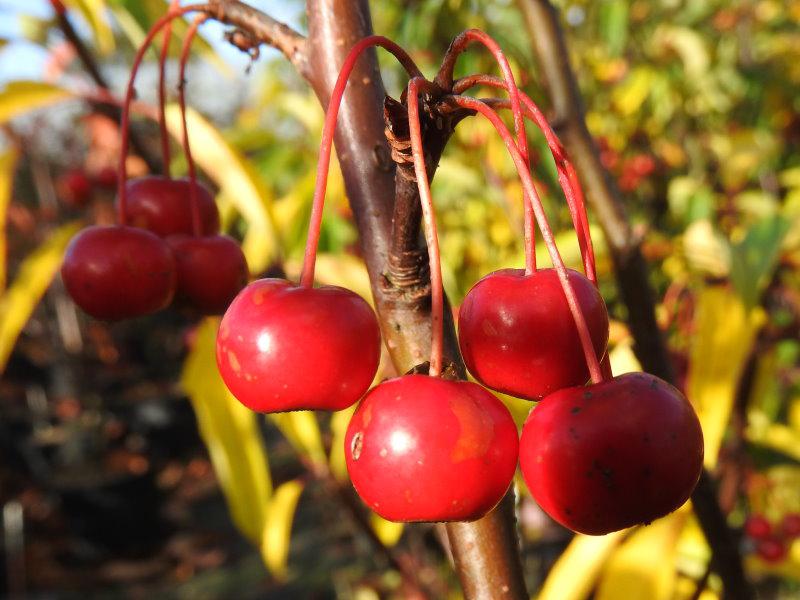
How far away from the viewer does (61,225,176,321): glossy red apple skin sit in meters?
0.65

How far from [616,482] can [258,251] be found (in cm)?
116

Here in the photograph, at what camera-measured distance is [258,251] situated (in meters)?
1.46

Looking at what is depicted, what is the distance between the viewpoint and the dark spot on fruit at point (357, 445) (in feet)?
1.42

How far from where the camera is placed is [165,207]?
2.50 feet

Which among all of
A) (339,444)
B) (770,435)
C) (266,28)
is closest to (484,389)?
(266,28)

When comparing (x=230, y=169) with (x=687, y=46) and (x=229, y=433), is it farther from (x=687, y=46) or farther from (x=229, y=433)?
(x=687, y=46)

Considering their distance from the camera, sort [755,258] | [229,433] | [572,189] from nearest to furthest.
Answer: [572,189] → [755,258] → [229,433]

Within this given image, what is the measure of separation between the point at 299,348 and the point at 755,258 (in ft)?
2.77

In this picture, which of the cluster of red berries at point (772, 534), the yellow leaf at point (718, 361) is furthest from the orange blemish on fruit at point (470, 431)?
the cluster of red berries at point (772, 534)

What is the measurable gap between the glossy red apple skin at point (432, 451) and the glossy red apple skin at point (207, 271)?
31 centimetres

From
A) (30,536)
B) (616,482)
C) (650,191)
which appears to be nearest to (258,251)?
(616,482)

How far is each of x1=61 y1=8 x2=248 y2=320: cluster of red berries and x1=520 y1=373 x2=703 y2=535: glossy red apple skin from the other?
0.39 meters

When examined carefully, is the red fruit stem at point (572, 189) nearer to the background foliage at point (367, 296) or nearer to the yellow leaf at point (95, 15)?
the background foliage at point (367, 296)

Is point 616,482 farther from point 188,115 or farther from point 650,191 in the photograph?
point 650,191
